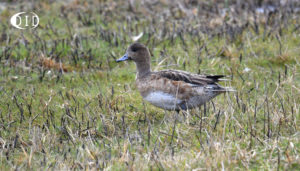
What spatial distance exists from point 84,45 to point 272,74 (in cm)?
275

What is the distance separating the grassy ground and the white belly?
0.40 ft

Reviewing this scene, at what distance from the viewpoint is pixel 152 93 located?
4.88m

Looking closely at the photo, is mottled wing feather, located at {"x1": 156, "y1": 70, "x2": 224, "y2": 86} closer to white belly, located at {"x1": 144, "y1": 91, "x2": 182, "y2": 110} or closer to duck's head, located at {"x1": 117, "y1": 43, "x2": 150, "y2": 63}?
white belly, located at {"x1": 144, "y1": 91, "x2": 182, "y2": 110}

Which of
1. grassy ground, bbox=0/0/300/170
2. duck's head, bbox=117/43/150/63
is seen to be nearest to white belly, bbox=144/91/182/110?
grassy ground, bbox=0/0/300/170

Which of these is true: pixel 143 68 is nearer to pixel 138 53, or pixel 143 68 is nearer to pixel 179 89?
pixel 138 53

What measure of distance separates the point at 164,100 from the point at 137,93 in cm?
102

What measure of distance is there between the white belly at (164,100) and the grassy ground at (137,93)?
0.12 meters

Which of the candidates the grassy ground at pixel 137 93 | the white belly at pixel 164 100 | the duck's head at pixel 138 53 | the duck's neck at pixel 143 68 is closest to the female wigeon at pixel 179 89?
the white belly at pixel 164 100

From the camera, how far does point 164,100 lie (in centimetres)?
480

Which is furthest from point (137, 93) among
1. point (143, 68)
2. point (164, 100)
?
point (164, 100)

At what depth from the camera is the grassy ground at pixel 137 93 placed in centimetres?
385

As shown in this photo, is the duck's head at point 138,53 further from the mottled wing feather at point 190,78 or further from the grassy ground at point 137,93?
the mottled wing feather at point 190,78

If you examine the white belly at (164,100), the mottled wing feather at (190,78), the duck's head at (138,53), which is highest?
the duck's head at (138,53)

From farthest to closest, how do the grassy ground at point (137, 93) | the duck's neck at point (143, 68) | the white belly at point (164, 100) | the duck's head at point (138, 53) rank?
the duck's head at point (138, 53)
the duck's neck at point (143, 68)
the white belly at point (164, 100)
the grassy ground at point (137, 93)
